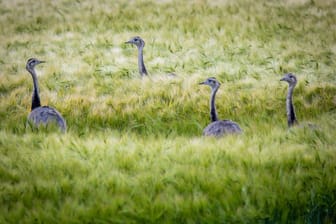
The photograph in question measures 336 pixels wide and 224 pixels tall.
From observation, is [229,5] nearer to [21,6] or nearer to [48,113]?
[21,6]

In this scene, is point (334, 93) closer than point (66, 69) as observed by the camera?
Yes

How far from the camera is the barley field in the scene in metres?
4.14

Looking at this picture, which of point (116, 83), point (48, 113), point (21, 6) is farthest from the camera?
point (21, 6)

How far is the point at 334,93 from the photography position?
23.9ft

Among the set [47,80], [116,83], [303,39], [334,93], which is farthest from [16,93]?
[303,39]

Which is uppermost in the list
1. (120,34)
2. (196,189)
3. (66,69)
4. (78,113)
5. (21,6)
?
(21,6)

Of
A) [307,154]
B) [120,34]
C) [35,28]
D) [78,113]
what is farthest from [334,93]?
[35,28]

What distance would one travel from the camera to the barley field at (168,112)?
4.14 meters

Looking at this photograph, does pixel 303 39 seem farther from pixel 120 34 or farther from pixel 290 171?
pixel 290 171

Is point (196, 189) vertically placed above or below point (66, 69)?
below

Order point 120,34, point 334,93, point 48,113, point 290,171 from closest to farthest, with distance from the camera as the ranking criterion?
point 290,171 < point 48,113 < point 334,93 < point 120,34

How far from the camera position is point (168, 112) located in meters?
6.85

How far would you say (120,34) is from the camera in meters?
11.7

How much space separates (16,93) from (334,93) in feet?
15.0
